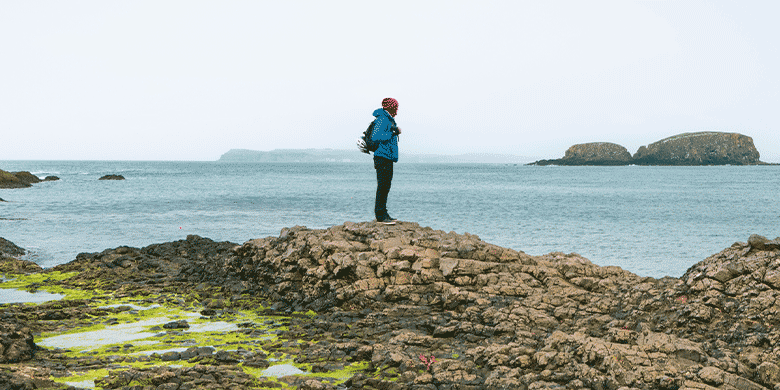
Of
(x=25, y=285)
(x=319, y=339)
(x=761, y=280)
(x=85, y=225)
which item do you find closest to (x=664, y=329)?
(x=761, y=280)

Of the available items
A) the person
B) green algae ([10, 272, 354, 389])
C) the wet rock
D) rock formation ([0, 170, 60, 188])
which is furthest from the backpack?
rock formation ([0, 170, 60, 188])

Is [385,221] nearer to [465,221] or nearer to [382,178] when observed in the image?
[382,178]

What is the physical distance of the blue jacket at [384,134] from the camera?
11719 millimetres

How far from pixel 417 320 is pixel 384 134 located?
4502 mm

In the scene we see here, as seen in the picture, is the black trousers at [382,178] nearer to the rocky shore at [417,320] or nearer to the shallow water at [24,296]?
the rocky shore at [417,320]

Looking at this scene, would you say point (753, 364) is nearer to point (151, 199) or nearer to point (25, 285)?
point (25, 285)

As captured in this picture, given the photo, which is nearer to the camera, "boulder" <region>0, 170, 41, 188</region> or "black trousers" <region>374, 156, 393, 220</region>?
"black trousers" <region>374, 156, 393, 220</region>

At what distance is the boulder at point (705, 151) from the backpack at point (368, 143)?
689 feet

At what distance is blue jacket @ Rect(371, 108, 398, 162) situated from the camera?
11.7m

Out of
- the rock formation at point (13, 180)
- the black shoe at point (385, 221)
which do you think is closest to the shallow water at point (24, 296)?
the black shoe at point (385, 221)

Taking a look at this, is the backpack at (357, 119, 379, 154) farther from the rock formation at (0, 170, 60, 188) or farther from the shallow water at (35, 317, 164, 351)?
the rock formation at (0, 170, 60, 188)

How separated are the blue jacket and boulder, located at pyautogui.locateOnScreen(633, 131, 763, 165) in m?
210

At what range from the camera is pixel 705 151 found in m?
193

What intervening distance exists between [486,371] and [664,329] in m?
2.94
